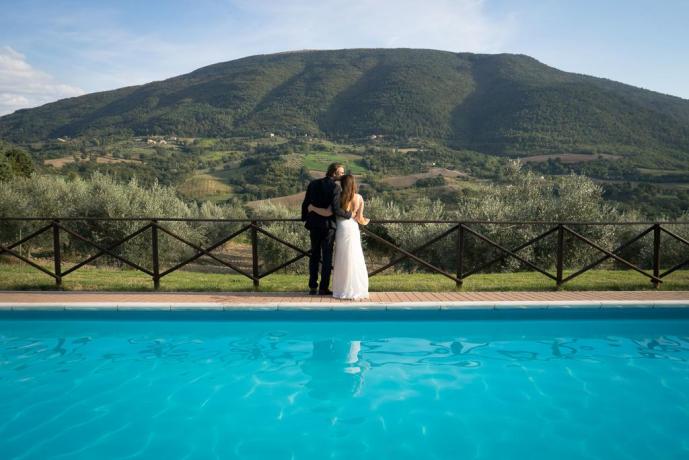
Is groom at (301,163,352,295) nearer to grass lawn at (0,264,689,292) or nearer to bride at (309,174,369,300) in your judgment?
bride at (309,174,369,300)

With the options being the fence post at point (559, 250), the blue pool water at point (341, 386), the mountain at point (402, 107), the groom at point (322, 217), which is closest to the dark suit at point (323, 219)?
the groom at point (322, 217)

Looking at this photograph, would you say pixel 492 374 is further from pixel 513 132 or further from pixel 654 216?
pixel 513 132

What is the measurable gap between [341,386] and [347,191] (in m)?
2.75

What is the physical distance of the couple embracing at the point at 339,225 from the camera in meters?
6.47

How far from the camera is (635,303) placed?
627 centimetres

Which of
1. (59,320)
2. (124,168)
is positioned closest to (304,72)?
(124,168)

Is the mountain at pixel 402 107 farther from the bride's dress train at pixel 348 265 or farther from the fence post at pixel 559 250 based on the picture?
the bride's dress train at pixel 348 265

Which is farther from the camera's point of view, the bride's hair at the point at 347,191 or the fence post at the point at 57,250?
the fence post at the point at 57,250

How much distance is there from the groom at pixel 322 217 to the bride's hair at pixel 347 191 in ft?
0.19

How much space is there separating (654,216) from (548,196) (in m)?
9.74

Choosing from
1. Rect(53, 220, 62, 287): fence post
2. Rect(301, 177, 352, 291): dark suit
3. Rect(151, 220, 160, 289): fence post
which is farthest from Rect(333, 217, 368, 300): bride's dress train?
Rect(53, 220, 62, 287): fence post

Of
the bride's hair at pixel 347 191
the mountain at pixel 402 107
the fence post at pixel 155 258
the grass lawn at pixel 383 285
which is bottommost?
the grass lawn at pixel 383 285

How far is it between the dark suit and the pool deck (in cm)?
51

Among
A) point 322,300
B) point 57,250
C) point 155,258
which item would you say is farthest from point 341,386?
point 57,250
